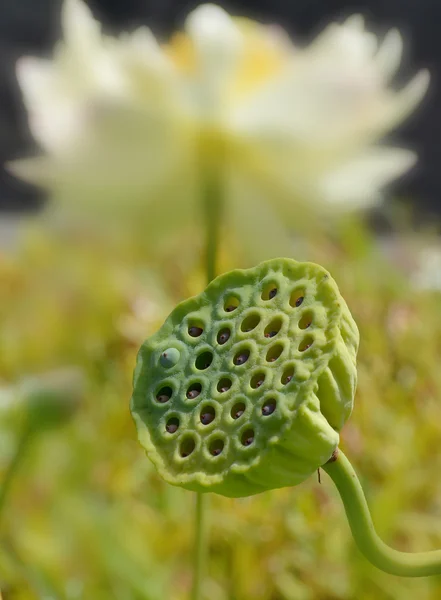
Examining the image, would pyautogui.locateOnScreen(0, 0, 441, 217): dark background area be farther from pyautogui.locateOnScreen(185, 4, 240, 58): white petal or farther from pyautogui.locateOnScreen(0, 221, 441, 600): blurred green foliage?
pyautogui.locateOnScreen(185, 4, 240, 58): white petal

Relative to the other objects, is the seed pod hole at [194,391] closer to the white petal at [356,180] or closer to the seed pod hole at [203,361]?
the seed pod hole at [203,361]

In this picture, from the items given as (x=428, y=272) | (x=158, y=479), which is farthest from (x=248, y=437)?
(x=428, y=272)

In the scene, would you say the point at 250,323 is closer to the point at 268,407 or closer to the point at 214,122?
the point at 268,407

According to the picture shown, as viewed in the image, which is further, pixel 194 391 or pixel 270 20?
pixel 270 20

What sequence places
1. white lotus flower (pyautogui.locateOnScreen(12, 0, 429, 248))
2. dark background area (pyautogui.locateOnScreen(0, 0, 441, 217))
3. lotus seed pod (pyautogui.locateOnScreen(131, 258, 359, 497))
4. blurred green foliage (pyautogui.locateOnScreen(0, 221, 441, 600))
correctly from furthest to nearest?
dark background area (pyautogui.locateOnScreen(0, 0, 441, 217)) → blurred green foliage (pyautogui.locateOnScreen(0, 221, 441, 600)) → white lotus flower (pyautogui.locateOnScreen(12, 0, 429, 248)) → lotus seed pod (pyautogui.locateOnScreen(131, 258, 359, 497))

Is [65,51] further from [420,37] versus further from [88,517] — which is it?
[420,37]

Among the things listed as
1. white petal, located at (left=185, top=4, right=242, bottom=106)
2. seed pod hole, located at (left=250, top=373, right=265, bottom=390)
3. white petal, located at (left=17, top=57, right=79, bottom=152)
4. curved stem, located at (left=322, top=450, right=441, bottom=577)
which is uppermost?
white petal, located at (left=185, top=4, right=242, bottom=106)

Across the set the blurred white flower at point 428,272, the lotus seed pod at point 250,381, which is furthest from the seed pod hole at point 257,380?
the blurred white flower at point 428,272

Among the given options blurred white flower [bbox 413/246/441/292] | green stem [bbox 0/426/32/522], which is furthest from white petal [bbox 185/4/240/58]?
blurred white flower [bbox 413/246/441/292]

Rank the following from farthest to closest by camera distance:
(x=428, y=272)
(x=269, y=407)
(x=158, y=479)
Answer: (x=428, y=272)
(x=158, y=479)
(x=269, y=407)
